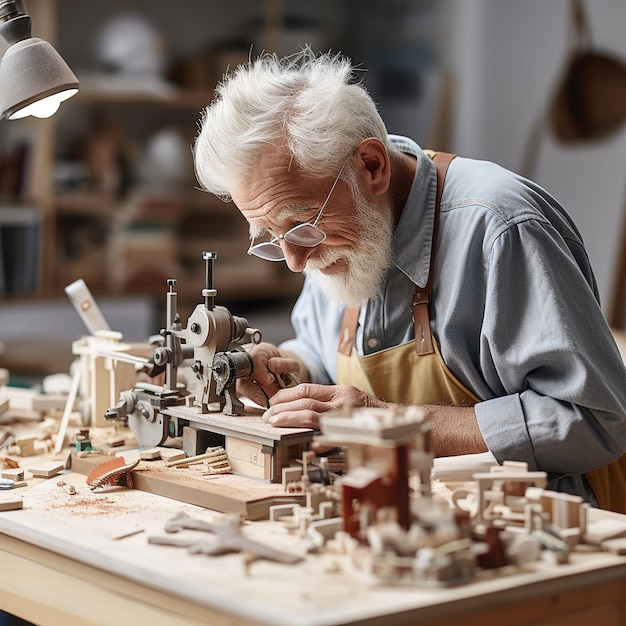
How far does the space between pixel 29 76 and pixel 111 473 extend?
0.94 meters

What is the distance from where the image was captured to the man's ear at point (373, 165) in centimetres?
258

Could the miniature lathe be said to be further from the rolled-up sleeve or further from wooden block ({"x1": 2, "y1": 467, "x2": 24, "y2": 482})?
the rolled-up sleeve

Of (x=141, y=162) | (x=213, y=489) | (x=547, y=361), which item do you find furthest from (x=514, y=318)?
(x=141, y=162)

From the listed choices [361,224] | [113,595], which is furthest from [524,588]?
[361,224]

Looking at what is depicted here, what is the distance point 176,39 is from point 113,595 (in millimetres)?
5079

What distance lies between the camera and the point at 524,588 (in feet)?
5.48

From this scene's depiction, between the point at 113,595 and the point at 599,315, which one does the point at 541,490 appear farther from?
the point at 113,595

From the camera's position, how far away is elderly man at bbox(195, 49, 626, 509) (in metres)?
2.34

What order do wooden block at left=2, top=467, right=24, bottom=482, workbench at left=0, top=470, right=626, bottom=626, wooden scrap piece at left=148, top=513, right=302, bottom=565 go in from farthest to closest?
wooden block at left=2, top=467, right=24, bottom=482 < wooden scrap piece at left=148, top=513, right=302, bottom=565 < workbench at left=0, top=470, right=626, bottom=626

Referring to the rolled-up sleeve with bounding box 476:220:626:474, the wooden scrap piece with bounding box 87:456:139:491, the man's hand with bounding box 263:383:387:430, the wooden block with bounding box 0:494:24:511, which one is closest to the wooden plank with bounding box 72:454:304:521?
the wooden scrap piece with bounding box 87:456:139:491

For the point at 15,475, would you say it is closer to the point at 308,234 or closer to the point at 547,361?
the point at 308,234

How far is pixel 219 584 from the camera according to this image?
1661mm

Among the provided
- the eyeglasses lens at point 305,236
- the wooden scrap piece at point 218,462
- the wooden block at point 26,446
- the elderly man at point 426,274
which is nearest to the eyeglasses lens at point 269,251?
the elderly man at point 426,274

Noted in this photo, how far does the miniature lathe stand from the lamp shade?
543mm
